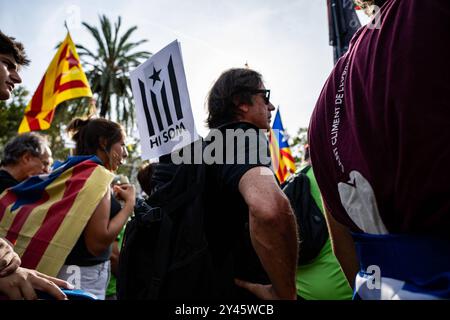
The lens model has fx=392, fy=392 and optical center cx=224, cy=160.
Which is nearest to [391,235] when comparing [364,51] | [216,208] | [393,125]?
[393,125]

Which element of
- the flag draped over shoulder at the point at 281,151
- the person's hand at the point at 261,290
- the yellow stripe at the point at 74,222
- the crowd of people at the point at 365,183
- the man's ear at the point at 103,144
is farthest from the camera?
the flag draped over shoulder at the point at 281,151

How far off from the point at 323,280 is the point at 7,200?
2327 millimetres

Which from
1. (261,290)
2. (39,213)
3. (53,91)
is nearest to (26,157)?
(39,213)

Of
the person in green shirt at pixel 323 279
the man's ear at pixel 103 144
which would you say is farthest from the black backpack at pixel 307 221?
the man's ear at pixel 103 144

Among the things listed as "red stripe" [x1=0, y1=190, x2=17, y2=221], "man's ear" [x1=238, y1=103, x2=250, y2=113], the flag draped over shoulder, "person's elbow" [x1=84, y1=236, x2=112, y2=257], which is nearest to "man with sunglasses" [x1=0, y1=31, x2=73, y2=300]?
"red stripe" [x1=0, y1=190, x2=17, y2=221]

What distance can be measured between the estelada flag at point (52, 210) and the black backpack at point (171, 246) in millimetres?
860

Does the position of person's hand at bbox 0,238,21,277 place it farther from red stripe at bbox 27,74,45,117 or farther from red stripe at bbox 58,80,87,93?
red stripe at bbox 27,74,45,117

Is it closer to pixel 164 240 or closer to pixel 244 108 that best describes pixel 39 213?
pixel 164 240

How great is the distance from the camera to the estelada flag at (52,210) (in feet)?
8.55

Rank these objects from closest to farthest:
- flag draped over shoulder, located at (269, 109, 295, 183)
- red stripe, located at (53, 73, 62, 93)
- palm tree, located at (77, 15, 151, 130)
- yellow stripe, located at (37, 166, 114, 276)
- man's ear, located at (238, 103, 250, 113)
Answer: man's ear, located at (238, 103, 250, 113) < yellow stripe, located at (37, 166, 114, 276) < red stripe, located at (53, 73, 62, 93) < flag draped over shoulder, located at (269, 109, 295, 183) < palm tree, located at (77, 15, 151, 130)

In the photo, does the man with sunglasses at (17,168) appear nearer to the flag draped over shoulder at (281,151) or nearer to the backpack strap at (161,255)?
the backpack strap at (161,255)

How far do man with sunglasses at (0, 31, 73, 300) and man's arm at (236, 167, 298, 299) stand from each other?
78 centimetres

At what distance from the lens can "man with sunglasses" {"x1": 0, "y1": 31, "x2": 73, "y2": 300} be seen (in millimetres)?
1234
